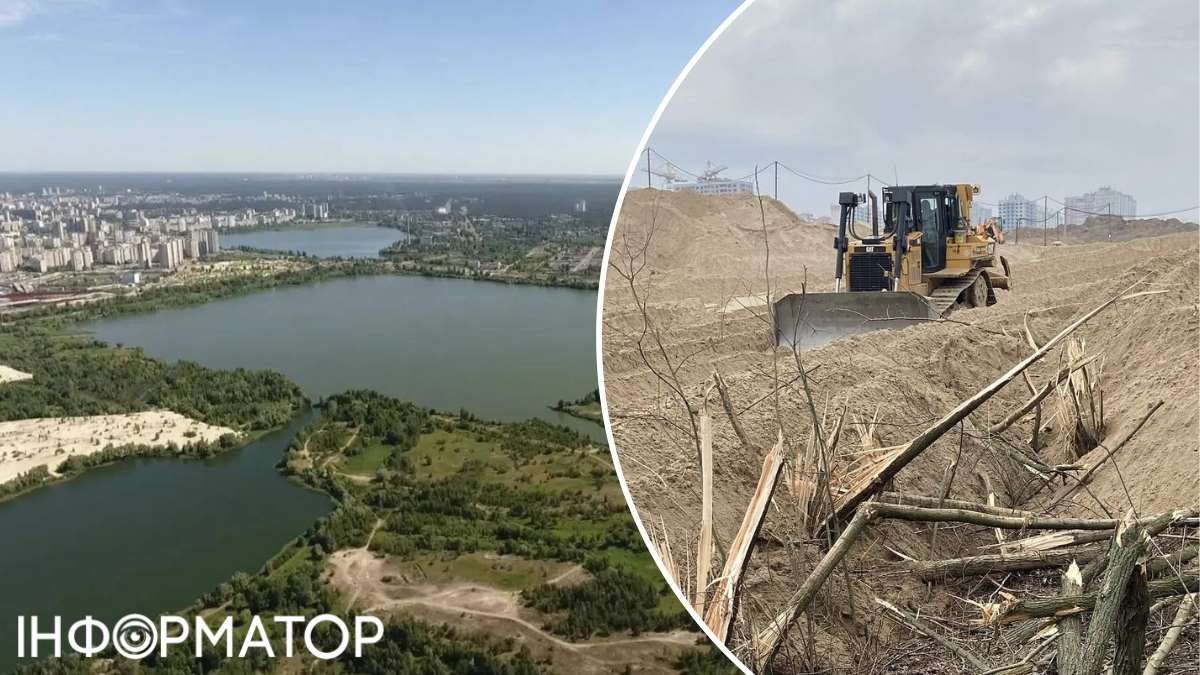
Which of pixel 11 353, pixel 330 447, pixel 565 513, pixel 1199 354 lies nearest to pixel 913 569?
pixel 1199 354

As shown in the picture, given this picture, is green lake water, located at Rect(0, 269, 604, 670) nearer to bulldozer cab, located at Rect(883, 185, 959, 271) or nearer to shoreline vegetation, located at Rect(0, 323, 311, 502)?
shoreline vegetation, located at Rect(0, 323, 311, 502)

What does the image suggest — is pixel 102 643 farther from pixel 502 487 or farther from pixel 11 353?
Answer: pixel 11 353

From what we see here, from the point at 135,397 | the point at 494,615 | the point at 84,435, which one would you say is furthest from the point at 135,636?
the point at 135,397

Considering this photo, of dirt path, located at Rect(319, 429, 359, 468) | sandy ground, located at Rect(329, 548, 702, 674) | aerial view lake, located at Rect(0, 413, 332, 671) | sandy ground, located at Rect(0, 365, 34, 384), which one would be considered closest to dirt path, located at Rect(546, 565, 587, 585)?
sandy ground, located at Rect(329, 548, 702, 674)

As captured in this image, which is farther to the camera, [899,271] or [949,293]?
[899,271]

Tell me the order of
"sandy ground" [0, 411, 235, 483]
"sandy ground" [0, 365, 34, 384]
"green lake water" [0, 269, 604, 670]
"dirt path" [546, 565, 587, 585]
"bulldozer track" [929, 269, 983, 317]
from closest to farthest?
1. "bulldozer track" [929, 269, 983, 317]
2. "dirt path" [546, 565, 587, 585]
3. "green lake water" [0, 269, 604, 670]
4. "sandy ground" [0, 411, 235, 483]
5. "sandy ground" [0, 365, 34, 384]

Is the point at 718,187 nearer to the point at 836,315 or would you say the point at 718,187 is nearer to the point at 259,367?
the point at 836,315
